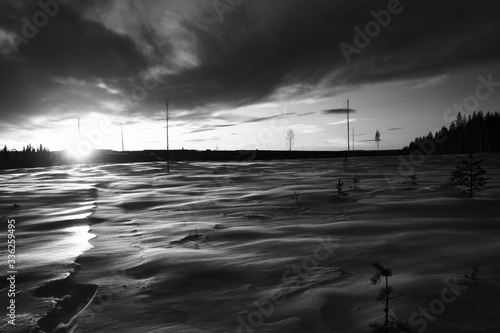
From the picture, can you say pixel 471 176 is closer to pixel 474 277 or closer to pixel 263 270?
pixel 474 277

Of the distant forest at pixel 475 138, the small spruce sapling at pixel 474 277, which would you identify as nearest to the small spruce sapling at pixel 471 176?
the small spruce sapling at pixel 474 277

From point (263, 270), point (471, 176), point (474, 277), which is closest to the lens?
point (474, 277)

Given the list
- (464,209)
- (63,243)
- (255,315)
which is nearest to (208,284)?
(255,315)

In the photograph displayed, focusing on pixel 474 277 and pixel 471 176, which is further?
pixel 471 176

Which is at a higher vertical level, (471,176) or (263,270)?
(471,176)

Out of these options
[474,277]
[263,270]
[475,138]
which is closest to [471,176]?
[474,277]

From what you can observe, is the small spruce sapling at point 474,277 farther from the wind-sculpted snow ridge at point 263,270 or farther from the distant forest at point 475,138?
the distant forest at point 475,138

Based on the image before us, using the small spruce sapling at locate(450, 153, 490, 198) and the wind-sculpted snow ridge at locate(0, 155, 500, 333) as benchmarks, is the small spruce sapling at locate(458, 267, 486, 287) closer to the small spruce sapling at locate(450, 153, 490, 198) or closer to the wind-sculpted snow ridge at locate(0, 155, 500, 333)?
the wind-sculpted snow ridge at locate(0, 155, 500, 333)

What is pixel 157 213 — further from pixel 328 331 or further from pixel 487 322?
pixel 487 322

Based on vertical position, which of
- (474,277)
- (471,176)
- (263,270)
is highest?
(471,176)

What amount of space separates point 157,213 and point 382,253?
578 centimetres

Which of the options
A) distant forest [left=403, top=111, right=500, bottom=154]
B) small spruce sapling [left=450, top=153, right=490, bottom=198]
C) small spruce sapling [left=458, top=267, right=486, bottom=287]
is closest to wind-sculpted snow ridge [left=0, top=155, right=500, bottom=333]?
small spruce sapling [left=458, top=267, right=486, bottom=287]

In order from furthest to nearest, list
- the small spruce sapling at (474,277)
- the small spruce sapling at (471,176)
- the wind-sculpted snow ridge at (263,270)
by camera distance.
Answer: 1. the small spruce sapling at (471,176)
2. the small spruce sapling at (474,277)
3. the wind-sculpted snow ridge at (263,270)

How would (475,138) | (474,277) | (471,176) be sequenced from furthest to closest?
(475,138)
(471,176)
(474,277)
